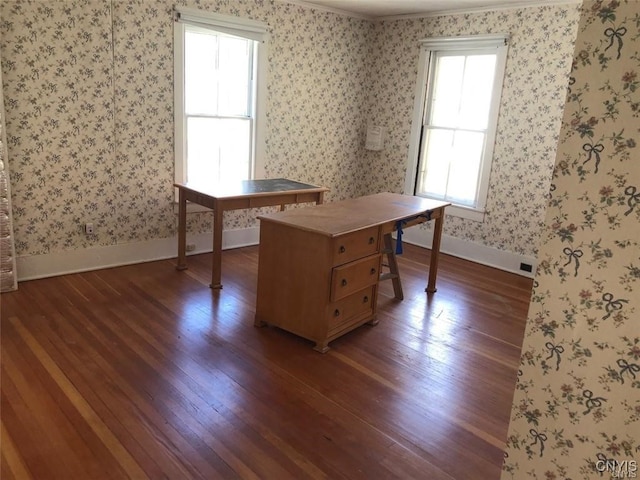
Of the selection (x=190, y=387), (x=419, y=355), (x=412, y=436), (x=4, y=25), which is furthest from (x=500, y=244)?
(x=4, y=25)

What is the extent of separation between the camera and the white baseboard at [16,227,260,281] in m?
3.98

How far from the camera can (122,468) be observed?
2074 millimetres

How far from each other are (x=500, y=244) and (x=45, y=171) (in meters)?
4.04

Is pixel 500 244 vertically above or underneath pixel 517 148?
underneath

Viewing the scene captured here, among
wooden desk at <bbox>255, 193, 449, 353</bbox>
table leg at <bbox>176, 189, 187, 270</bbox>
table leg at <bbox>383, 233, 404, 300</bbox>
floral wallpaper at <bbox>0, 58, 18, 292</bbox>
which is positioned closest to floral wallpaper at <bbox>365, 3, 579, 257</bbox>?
table leg at <bbox>383, 233, 404, 300</bbox>

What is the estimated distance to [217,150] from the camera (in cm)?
489

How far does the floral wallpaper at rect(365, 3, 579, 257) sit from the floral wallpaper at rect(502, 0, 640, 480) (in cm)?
359

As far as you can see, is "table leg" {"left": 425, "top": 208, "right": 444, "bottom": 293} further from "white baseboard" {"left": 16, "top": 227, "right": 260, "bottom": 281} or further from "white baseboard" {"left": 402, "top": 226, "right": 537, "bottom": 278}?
"white baseboard" {"left": 16, "top": 227, "right": 260, "bottom": 281}

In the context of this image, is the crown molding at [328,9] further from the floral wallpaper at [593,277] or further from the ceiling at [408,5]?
the floral wallpaper at [593,277]

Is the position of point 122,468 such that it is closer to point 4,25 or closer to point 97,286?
point 97,286

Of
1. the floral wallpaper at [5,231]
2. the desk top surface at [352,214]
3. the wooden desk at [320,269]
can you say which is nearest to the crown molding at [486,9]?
the desk top surface at [352,214]

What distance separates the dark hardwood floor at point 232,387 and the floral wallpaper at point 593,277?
890 mm

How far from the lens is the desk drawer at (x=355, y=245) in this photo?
3.10m

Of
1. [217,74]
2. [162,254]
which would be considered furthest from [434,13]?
[162,254]
